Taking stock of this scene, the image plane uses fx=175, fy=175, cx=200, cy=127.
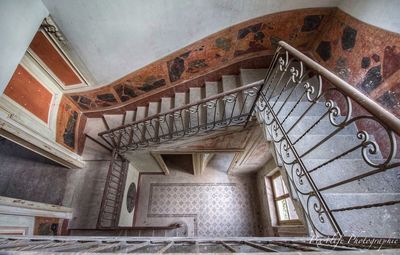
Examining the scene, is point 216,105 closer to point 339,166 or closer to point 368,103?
point 339,166

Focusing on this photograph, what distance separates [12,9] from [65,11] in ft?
1.72

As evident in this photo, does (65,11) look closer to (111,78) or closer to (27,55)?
(27,55)

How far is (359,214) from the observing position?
1302 mm

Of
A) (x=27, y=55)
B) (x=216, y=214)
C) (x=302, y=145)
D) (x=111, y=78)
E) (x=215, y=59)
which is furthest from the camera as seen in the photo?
(x=216, y=214)

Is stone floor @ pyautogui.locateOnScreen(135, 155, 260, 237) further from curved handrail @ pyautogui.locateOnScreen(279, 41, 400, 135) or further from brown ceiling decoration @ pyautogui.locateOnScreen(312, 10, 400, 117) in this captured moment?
curved handrail @ pyautogui.locateOnScreen(279, 41, 400, 135)

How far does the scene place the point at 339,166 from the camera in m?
1.64

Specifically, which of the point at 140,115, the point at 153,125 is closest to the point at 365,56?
the point at 153,125

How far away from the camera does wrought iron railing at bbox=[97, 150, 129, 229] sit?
2.95 meters

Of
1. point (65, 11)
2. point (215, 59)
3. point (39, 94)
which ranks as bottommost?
point (39, 94)

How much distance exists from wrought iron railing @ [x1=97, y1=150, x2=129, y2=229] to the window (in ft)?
10.7

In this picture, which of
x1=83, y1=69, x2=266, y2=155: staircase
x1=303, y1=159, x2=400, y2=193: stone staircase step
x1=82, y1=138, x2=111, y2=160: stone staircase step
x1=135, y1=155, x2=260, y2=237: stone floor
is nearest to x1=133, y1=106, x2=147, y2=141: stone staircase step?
x1=83, y1=69, x2=266, y2=155: staircase

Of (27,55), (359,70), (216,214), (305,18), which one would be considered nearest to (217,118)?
(359,70)

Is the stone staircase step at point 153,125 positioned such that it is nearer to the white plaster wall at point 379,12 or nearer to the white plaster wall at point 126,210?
the white plaster wall at point 126,210

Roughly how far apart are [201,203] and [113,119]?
115 inches
